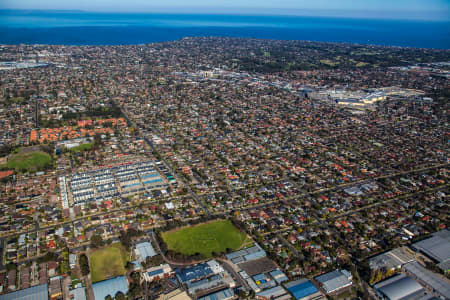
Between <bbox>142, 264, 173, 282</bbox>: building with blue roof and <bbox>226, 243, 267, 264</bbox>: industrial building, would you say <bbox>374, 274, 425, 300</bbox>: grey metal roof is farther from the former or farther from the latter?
<bbox>142, 264, 173, 282</bbox>: building with blue roof

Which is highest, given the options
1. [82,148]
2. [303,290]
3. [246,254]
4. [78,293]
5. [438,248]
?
[82,148]

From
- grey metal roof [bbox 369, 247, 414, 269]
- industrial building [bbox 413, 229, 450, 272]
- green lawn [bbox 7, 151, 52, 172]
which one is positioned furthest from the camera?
green lawn [bbox 7, 151, 52, 172]

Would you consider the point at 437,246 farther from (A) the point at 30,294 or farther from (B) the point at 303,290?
(A) the point at 30,294

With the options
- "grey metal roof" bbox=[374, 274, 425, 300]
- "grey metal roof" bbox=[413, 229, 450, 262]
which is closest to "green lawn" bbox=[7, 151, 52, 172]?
"grey metal roof" bbox=[374, 274, 425, 300]

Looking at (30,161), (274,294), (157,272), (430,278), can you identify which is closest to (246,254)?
(274,294)

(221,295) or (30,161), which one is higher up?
(30,161)

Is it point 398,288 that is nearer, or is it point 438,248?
point 398,288
